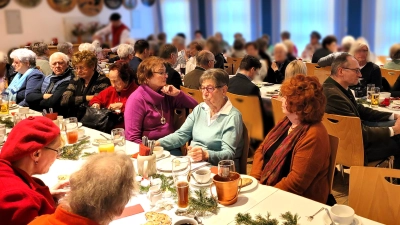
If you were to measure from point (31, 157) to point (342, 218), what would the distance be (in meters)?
1.22

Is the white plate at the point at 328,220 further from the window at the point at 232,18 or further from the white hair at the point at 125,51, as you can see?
the window at the point at 232,18

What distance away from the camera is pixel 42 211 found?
1564mm

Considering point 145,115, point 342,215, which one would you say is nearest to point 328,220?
point 342,215

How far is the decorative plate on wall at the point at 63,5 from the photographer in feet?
27.6

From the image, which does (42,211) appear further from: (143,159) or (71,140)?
(71,140)

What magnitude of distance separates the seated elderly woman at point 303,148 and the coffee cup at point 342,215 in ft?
1.50

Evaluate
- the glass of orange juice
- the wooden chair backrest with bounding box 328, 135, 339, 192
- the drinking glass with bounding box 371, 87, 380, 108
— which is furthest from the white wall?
the wooden chair backrest with bounding box 328, 135, 339, 192

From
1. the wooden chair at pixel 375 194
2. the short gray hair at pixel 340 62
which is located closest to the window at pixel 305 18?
the short gray hair at pixel 340 62

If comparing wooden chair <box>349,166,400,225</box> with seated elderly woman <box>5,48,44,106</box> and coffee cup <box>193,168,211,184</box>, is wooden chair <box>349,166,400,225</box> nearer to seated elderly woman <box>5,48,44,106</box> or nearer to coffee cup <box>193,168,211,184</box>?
coffee cup <box>193,168,211,184</box>

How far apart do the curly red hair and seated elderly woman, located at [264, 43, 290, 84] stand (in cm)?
336

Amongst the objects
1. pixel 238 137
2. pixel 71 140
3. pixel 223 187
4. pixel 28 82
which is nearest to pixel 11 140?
pixel 223 187

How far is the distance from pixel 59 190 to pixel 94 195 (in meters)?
0.75

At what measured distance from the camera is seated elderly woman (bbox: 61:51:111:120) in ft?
12.4

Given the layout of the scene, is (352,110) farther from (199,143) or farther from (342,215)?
(342,215)
